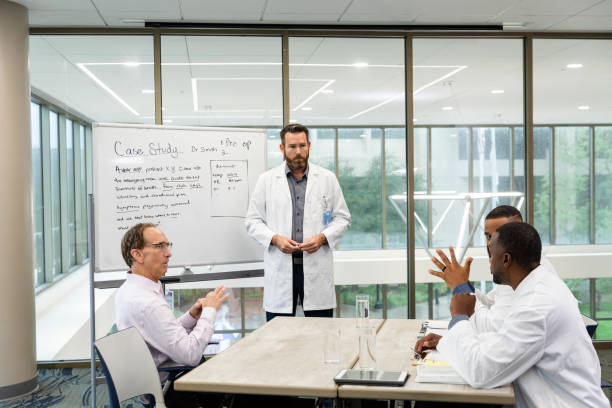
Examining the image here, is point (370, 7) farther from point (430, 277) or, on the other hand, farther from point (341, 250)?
point (430, 277)

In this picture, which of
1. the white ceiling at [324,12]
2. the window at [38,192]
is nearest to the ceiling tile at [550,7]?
the white ceiling at [324,12]

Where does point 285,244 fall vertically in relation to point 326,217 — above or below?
below

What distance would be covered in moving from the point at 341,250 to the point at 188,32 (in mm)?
2227

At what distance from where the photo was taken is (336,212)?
378 cm

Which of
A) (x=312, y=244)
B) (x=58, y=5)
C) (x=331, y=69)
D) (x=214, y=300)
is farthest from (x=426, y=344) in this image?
(x=58, y=5)

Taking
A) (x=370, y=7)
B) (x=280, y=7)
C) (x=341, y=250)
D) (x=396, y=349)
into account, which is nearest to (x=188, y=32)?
(x=280, y=7)

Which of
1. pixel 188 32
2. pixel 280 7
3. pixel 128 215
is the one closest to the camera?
pixel 128 215

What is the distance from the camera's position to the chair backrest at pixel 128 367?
6.35 feet

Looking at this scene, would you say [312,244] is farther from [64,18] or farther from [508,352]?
[64,18]

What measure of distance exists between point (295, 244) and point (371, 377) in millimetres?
1813

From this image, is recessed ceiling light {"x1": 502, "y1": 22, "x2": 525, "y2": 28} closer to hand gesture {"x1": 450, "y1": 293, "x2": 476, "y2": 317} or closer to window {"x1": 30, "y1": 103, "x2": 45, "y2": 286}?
hand gesture {"x1": 450, "y1": 293, "x2": 476, "y2": 317}

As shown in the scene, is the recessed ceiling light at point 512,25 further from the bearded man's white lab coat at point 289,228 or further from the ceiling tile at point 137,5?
the ceiling tile at point 137,5

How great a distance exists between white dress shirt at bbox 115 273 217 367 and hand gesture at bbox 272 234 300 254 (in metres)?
1.13

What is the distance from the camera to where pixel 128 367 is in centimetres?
206
